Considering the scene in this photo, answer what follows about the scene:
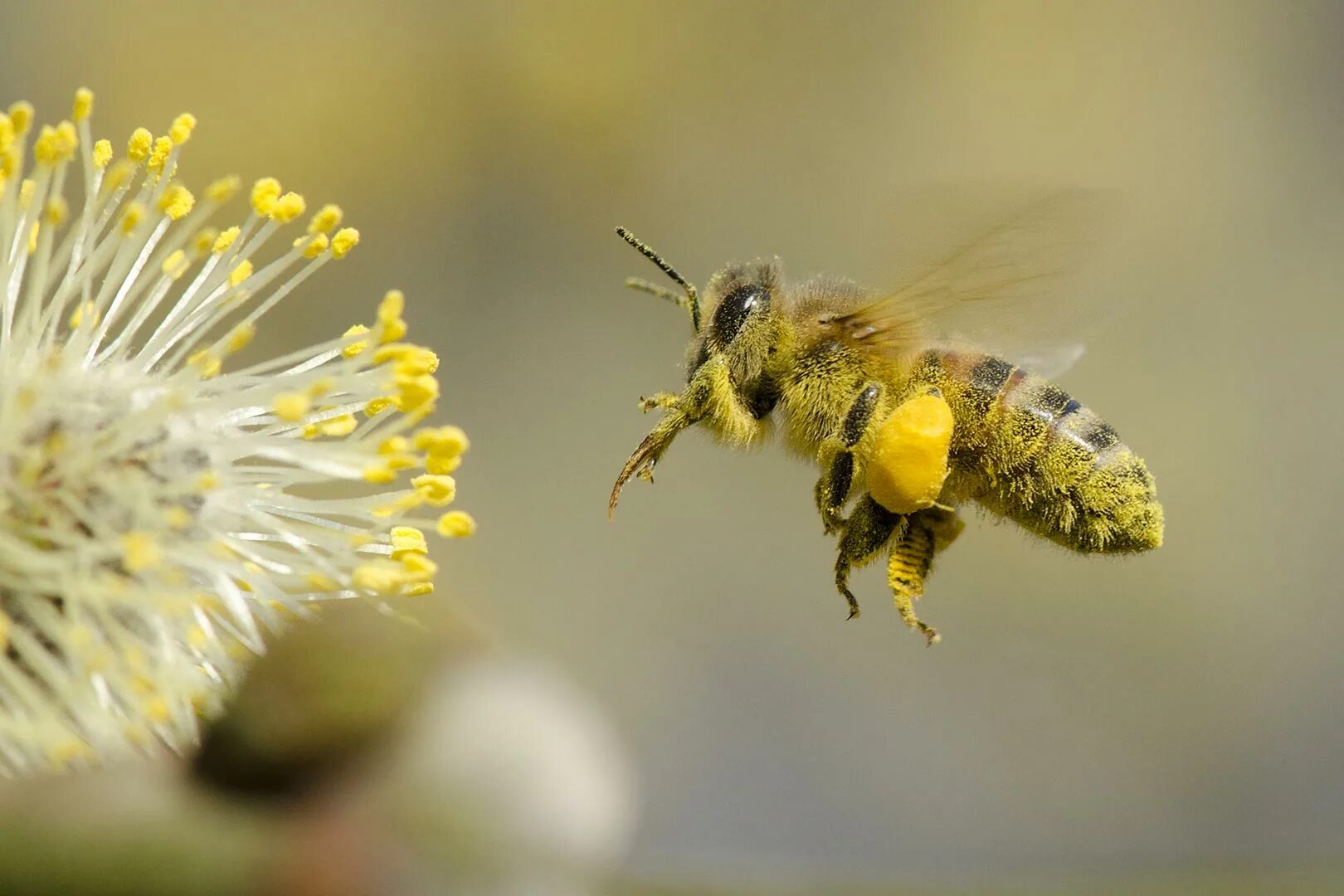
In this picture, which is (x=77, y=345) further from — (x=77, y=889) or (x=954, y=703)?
(x=954, y=703)

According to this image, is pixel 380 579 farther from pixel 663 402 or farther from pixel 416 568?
pixel 663 402

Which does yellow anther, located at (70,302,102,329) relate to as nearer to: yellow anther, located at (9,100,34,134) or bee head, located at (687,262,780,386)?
yellow anther, located at (9,100,34,134)

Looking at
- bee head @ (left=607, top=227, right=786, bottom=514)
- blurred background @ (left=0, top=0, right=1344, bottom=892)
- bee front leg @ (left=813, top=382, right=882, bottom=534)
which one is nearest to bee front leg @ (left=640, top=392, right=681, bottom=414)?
bee head @ (left=607, top=227, right=786, bottom=514)

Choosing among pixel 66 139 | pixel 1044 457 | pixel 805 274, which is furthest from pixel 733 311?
pixel 805 274

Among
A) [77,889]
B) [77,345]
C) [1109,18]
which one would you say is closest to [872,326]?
[77,345]

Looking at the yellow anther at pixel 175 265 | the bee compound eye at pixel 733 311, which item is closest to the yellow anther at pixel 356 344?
the yellow anther at pixel 175 265
